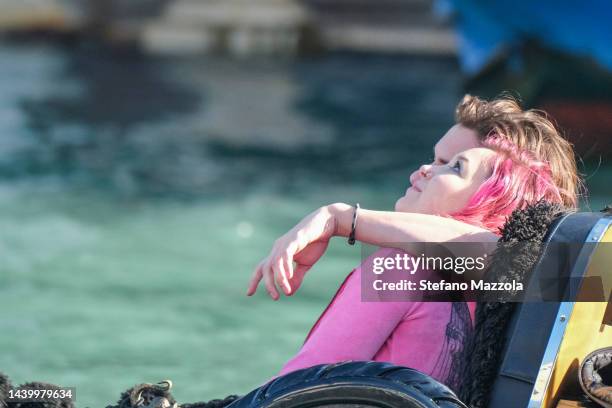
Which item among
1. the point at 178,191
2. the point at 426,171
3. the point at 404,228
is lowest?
the point at 404,228

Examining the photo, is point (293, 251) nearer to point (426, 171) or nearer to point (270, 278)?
point (270, 278)

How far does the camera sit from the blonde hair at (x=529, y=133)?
165cm

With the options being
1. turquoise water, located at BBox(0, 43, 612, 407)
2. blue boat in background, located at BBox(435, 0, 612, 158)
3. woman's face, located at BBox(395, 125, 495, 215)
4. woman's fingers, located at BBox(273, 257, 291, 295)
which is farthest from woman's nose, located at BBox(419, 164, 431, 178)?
blue boat in background, located at BBox(435, 0, 612, 158)

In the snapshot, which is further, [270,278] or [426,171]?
[426,171]

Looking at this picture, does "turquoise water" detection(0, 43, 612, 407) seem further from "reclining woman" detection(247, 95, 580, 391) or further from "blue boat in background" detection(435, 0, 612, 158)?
"reclining woman" detection(247, 95, 580, 391)

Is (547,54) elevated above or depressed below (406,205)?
above

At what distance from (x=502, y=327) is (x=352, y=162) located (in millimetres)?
4716

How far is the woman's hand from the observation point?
1.50m

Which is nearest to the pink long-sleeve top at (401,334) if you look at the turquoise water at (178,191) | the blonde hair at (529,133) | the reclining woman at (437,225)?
the reclining woman at (437,225)

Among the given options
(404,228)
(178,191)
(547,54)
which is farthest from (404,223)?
(547,54)

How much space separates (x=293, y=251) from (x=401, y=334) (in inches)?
7.2

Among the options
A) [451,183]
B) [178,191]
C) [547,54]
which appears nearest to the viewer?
[451,183]

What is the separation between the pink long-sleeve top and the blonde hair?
25 centimetres

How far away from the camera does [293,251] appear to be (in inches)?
59.6
